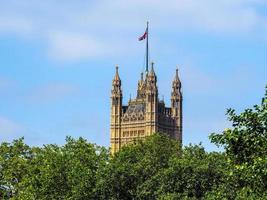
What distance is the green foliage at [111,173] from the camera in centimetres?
7906

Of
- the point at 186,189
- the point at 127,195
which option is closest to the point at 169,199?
the point at 186,189

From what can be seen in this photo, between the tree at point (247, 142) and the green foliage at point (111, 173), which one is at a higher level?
the green foliage at point (111, 173)

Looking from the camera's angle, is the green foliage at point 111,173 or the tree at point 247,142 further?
the green foliage at point 111,173

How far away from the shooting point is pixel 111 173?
272 ft

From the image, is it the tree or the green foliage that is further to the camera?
the green foliage

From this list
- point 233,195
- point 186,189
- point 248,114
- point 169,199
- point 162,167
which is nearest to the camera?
point 248,114

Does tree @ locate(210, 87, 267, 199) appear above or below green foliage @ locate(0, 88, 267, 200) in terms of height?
below

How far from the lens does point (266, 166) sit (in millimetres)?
43094

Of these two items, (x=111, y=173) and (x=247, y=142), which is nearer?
(x=247, y=142)

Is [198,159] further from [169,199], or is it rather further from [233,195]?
[233,195]

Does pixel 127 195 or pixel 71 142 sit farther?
pixel 71 142

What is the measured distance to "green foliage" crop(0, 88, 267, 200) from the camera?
259 ft

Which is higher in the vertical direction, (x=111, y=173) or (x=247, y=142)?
(x=111, y=173)

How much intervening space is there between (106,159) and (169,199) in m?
21.2
